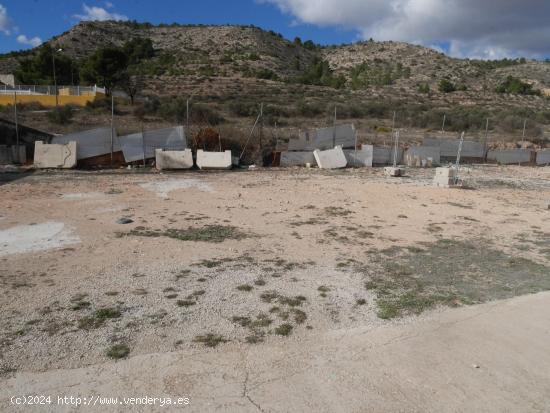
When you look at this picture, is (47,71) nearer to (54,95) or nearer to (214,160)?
(54,95)

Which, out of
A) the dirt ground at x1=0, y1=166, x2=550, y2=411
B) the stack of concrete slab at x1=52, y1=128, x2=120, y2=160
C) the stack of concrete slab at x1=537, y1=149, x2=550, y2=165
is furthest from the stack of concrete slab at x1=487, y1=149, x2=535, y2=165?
the stack of concrete slab at x1=52, y1=128, x2=120, y2=160

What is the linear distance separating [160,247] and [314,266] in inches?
99.7

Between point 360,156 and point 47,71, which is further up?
point 47,71

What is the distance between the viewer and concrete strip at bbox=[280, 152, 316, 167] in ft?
64.6

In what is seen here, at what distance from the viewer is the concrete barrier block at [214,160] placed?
701 inches

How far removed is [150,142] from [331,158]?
24.5 ft

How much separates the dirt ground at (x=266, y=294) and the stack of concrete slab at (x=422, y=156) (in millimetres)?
10123

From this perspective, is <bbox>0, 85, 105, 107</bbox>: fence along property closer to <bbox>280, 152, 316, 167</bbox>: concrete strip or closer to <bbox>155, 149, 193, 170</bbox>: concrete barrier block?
<bbox>155, 149, 193, 170</bbox>: concrete barrier block

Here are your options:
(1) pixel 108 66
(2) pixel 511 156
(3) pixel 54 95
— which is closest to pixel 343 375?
(2) pixel 511 156

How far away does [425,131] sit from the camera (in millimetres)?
33562

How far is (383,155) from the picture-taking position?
2136cm

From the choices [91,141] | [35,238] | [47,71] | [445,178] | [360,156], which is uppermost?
[47,71]

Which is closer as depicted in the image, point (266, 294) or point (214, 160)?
point (266, 294)

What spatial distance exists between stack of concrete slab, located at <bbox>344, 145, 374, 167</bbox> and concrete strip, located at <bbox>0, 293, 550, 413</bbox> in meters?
15.8
